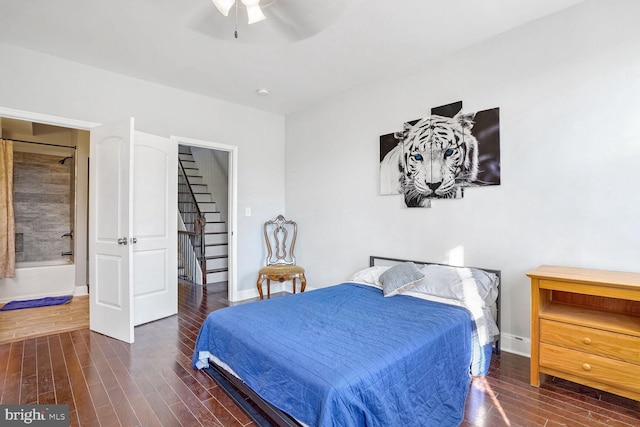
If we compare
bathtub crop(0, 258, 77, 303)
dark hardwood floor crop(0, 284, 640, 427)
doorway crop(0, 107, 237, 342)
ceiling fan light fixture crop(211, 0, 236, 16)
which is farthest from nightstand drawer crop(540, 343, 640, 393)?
bathtub crop(0, 258, 77, 303)

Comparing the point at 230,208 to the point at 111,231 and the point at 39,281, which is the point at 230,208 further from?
the point at 39,281

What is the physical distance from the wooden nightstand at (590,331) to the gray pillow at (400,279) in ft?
2.90

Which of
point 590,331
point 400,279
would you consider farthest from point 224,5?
point 590,331

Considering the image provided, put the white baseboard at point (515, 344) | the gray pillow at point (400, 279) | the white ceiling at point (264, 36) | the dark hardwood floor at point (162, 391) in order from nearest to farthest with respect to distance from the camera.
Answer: the dark hardwood floor at point (162, 391), the white ceiling at point (264, 36), the white baseboard at point (515, 344), the gray pillow at point (400, 279)

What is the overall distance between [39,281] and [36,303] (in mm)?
480

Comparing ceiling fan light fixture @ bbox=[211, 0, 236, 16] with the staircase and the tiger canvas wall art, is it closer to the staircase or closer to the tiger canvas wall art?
the tiger canvas wall art

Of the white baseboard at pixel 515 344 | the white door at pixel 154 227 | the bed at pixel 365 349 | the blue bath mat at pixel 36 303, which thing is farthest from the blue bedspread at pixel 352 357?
the blue bath mat at pixel 36 303

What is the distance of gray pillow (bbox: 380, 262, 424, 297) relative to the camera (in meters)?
2.76

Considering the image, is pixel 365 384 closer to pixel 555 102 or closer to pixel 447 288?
pixel 447 288

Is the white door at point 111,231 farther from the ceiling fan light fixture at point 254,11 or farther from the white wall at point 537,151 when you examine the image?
the white wall at point 537,151

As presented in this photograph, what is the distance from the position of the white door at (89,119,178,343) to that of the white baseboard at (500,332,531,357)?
338 centimetres

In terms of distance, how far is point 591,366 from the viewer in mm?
1957

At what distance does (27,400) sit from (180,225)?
14.6ft

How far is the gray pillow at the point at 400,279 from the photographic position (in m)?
2.76
